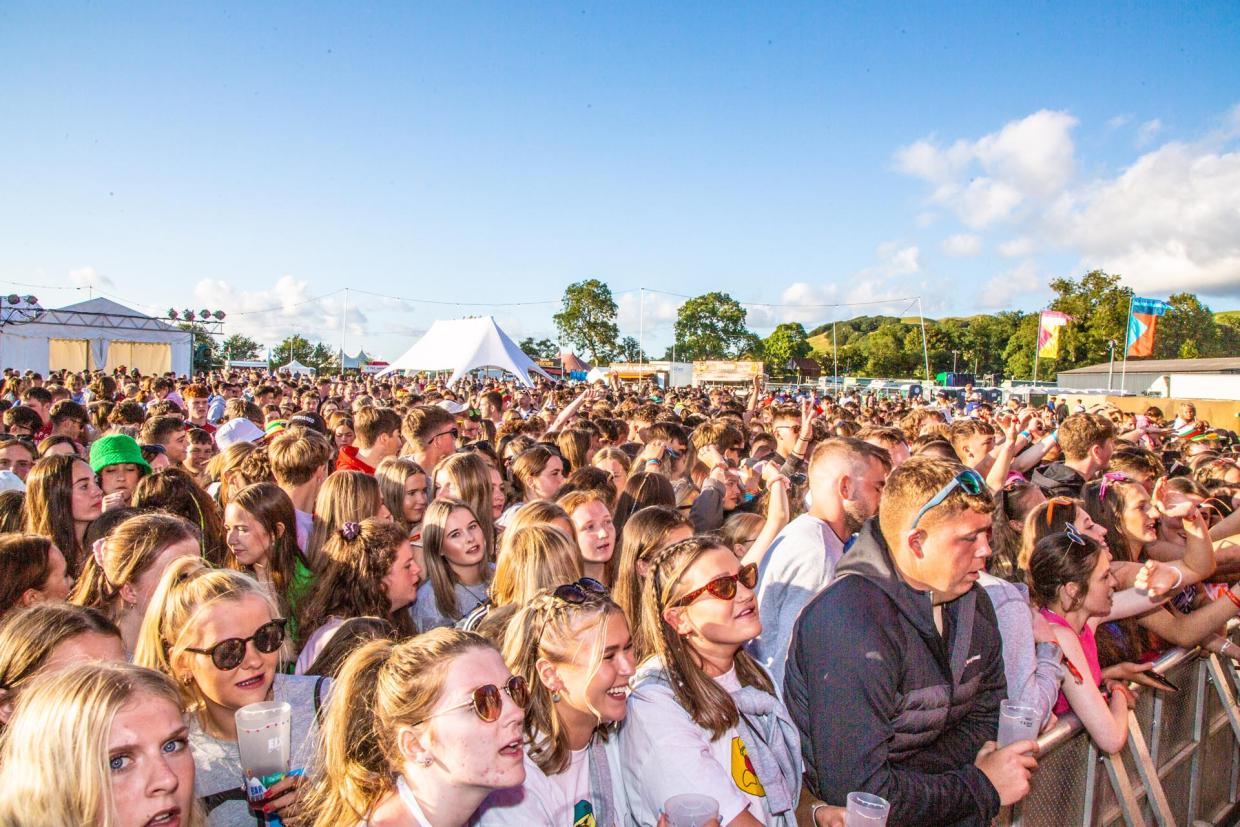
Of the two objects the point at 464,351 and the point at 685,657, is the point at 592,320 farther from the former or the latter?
the point at 685,657

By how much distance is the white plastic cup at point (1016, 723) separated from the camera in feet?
8.06

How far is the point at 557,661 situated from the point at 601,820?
0.51 metres

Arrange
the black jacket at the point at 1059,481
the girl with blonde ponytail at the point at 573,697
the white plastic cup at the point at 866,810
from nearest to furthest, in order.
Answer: the white plastic cup at the point at 866,810
the girl with blonde ponytail at the point at 573,697
the black jacket at the point at 1059,481

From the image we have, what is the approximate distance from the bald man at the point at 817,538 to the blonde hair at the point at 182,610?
199 cm

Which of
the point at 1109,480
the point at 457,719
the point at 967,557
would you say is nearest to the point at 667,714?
the point at 457,719

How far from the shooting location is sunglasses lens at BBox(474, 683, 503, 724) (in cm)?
190

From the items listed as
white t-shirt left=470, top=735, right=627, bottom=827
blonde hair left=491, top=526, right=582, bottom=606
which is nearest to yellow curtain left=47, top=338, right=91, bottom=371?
blonde hair left=491, top=526, right=582, bottom=606

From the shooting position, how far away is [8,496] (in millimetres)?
4223

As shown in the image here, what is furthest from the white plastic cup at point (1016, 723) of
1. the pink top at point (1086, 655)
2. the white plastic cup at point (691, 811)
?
the white plastic cup at point (691, 811)

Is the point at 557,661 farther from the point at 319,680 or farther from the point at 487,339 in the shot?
the point at 487,339

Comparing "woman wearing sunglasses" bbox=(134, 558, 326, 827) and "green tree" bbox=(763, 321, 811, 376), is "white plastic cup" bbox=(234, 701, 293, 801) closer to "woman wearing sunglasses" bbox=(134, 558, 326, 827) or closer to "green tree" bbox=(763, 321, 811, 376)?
"woman wearing sunglasses" bbox=(134, 558, 326, 827)

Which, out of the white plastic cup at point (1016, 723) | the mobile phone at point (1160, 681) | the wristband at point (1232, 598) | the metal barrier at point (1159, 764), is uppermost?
the wristband at point (1232, 598)

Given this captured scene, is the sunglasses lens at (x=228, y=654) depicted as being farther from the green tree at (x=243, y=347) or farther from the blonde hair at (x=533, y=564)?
the green tree at (x=243, y=347)

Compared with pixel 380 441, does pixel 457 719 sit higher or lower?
lower
